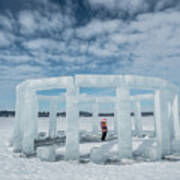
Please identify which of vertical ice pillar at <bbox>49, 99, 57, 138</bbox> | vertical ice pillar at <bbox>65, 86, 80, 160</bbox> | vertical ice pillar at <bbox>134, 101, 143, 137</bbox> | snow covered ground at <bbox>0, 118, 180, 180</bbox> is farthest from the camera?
vertical ice pillar at <bbox>134, 101, 143, 137</bbox>

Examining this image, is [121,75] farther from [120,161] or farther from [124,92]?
[120,161]

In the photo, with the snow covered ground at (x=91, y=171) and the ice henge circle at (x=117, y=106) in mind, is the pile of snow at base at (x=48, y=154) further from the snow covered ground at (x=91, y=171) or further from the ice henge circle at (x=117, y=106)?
the ice henge circle at (x=117, y=106)

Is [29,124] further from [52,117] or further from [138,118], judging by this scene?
[138,118]

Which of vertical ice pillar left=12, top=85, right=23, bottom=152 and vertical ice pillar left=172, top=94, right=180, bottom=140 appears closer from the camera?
vertical ice pillar left=12, top=85, right=23, bottom=152

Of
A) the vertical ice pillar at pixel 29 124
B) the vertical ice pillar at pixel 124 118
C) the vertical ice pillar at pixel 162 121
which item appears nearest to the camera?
the vertical ice pillar at pixel 124 118

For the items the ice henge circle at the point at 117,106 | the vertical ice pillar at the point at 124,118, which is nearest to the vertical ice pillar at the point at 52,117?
the ice henge circle at the point at 117,106

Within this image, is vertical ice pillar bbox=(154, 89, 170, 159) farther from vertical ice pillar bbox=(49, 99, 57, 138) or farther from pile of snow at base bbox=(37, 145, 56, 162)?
vertical ice pillar bbox=(49, 99, 57, 138)

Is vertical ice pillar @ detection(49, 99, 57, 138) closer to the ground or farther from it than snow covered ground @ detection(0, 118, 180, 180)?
farther from it

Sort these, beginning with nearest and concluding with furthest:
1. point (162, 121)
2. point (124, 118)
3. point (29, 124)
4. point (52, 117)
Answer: point (124, 118)
point (162, 121)
point (29, 124)
point (52, 117)

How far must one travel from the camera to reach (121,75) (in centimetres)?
989

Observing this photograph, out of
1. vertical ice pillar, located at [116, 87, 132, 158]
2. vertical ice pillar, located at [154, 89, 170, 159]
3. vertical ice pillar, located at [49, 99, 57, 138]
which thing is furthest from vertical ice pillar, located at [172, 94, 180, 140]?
vertical ice pillar, located at [49, 99, 57, 138]

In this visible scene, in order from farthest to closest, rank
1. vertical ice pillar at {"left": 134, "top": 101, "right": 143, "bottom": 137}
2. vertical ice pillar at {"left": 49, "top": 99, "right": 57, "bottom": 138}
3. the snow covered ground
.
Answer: vertical ice pillar at {"left": 134, "top": 101, "right": 143, "bottom": 137} → vertical ice pillar at {"left": 49, "top": 99, "right": 57, "bottom": 138} → the snow covered ground

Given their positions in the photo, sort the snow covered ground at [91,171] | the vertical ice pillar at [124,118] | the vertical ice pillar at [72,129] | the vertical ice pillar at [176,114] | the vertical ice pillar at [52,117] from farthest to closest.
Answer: the vertical ice pillar at [52,117] → the vertical ice pillar at [176,114] → the vertical ice pillar at [124,118] → the vertical ice pillar at [72,129] → the snow covered ground at [91,171]

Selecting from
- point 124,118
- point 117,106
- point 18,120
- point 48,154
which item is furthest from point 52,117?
point 124,118
